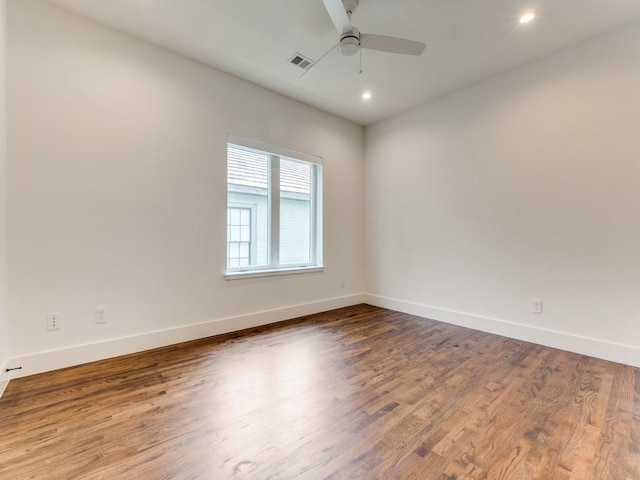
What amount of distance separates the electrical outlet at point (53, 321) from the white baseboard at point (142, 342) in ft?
0.61

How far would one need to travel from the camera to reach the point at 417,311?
394 cm

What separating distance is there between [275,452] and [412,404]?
0.90m

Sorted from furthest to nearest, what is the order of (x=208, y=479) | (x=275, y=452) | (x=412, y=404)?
(x=412, y=404)
(x=275, y=452)
(x=208, y=479)

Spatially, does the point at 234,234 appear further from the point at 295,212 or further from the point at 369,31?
the point at 369,31

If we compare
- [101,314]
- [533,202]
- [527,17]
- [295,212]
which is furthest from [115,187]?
[533,202]

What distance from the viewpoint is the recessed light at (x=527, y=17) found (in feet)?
7.55

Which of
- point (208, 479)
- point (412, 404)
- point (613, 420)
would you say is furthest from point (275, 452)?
point (613, 420)

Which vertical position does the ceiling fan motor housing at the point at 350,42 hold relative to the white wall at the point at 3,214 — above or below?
above

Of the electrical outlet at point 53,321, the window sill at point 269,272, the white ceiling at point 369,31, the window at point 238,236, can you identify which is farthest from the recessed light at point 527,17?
the electrical outlet at point 53,321

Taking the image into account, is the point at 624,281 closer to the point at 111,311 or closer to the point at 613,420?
the point at 613,420

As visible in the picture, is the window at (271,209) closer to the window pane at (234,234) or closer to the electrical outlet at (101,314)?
the window pane at (234,234)

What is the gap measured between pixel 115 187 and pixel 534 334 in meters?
4.18

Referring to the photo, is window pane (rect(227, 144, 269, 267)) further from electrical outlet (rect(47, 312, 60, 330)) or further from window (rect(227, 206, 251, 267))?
electrical outlet (rect(47, 312, 60, 330))

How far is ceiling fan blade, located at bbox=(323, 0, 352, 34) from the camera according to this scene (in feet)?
5.95
